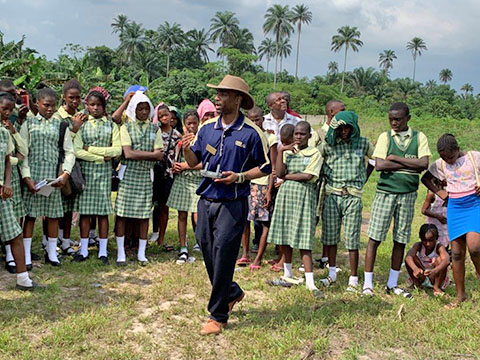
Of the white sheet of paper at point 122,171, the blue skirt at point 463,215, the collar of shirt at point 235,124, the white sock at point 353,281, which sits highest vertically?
the collar of shirt at point 235,124

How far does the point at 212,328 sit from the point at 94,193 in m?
2.59

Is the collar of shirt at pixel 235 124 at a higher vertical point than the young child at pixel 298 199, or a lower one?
higher

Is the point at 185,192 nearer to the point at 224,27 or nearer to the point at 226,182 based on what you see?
the point at 226,182

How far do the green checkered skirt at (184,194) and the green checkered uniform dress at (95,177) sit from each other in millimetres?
843

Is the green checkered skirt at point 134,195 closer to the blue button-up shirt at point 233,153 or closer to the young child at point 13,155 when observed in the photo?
the young child at point 13,155

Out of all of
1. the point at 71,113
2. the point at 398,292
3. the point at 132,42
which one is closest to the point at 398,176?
the point at 398,292

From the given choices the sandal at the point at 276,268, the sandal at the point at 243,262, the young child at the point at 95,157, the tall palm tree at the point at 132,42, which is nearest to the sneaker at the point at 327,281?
the sandal at the point at 276,268

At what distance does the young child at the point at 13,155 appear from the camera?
446cm

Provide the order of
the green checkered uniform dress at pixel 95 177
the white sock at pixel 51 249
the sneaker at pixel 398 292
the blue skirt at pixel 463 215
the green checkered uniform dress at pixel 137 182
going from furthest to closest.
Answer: the green checkered uniform dress at pixel 137 182, the green checkered uniform dress at pixel 95 177, the white sock at pixel 51 249, the sneaker at pixel 398 292, the blue skirt at pixel 463 215

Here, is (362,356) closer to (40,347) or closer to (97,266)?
(40,347)

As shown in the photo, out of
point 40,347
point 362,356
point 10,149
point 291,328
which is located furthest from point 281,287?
point 10,149

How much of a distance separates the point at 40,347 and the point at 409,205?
12.3 feet

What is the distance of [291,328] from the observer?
4.01 metres

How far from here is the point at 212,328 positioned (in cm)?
389
